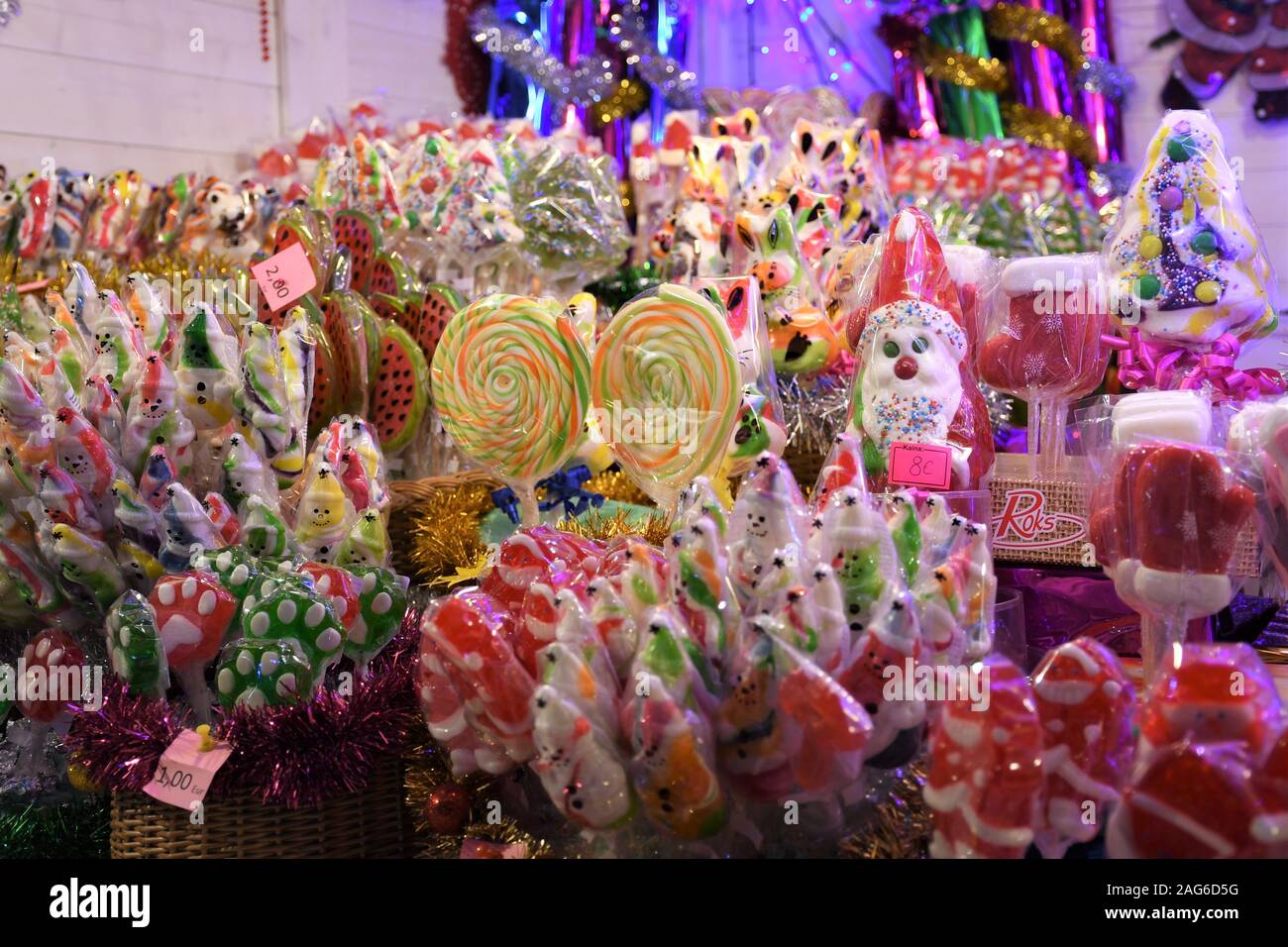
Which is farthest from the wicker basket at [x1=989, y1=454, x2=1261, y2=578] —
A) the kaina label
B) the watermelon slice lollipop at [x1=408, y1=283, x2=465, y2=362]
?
the watermelon slice lollipop at [x1=408, y1=283, x2=465, y2=362]

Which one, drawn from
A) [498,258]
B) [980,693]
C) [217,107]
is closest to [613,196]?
[498,258]

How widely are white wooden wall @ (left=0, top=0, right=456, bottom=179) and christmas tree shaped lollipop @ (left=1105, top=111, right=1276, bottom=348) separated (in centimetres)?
283

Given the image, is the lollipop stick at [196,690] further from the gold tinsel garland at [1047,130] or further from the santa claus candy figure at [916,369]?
the gold tinsel garland at [1047,130]

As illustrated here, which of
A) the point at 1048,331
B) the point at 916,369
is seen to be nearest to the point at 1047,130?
the point at 1048,331

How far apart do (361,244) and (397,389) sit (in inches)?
18.9

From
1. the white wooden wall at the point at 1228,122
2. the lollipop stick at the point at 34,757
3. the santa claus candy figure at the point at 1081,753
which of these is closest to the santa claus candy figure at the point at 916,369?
the santa claus candy figure at the point at 1081,753

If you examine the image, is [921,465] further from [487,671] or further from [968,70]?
[968,70]

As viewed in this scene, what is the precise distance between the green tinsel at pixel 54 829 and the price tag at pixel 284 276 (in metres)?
0.91

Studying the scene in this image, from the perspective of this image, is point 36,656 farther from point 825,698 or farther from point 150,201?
point 150,201

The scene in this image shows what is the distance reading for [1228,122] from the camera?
16.9 ft

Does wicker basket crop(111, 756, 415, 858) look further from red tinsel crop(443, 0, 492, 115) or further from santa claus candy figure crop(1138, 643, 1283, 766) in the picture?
red tinsel crop(443, 0, 492, 115)

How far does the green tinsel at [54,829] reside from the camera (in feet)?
5.72

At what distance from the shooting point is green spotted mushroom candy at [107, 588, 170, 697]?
1550 millimetres
